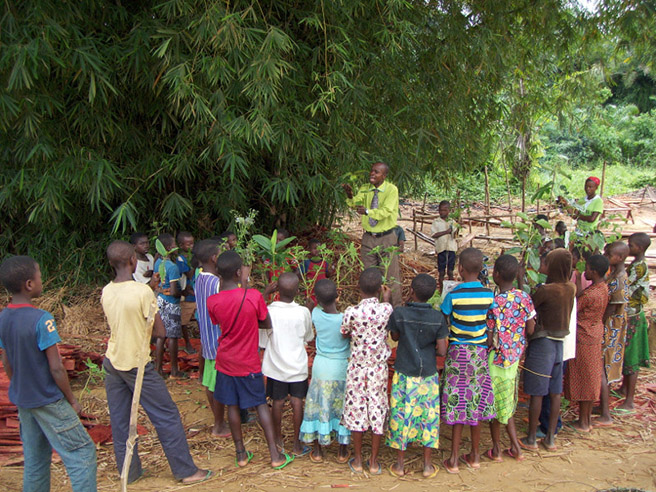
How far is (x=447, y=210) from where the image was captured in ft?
21.9

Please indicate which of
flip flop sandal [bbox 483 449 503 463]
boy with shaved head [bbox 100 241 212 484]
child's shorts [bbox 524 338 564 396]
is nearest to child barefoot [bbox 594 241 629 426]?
child's shorts [bbox 524 338 564 396]

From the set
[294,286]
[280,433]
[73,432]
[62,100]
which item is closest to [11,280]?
[73,432]

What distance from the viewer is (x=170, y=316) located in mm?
4281

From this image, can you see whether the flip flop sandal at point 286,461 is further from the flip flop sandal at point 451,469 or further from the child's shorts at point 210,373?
the flip flop sandal at point 451,469

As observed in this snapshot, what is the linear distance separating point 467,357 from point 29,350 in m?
2.24

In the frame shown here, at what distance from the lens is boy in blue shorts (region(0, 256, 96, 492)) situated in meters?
2.49

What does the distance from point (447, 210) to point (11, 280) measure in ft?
16.8

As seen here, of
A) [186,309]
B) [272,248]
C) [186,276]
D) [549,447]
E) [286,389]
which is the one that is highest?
[272,248]

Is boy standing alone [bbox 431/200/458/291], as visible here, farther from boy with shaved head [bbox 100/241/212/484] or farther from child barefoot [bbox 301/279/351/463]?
boy with shaved head [bbox 100/241/212/484]

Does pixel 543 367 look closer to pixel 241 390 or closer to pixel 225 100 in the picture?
pixel 241 390

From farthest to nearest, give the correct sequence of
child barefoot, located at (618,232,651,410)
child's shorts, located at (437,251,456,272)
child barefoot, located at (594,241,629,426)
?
child's shorts, located at (437,251,456,272)
child barefoot, located at (618,232,651,410)
child barefoot, located at (594,241,629,426)

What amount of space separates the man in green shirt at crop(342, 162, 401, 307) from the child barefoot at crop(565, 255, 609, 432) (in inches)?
64.0

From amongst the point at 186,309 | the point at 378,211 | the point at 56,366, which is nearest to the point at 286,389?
the point at 56,366

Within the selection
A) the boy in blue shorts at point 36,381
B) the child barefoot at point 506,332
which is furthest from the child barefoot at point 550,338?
the boy in blue shorts at point 36,381
